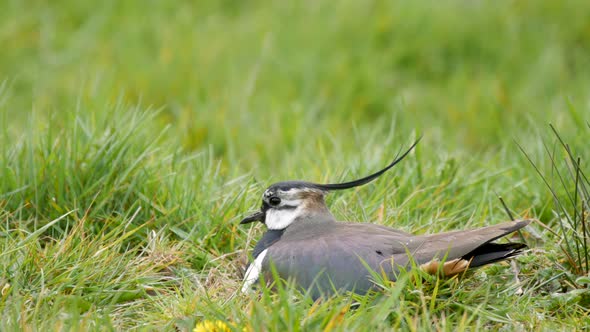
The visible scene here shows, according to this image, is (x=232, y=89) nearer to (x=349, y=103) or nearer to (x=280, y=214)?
(x=349, y=103)

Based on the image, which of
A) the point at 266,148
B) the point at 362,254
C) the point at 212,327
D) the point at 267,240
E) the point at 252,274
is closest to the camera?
the point at 212,327

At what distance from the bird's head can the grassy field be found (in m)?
0.17

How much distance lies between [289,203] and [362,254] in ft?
1.91

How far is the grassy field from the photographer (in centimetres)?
328

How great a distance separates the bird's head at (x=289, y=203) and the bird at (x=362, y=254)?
0.35 feet

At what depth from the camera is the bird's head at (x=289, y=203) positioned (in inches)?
149

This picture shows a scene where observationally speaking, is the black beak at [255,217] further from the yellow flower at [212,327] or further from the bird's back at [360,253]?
the yellow flower at [212,327]

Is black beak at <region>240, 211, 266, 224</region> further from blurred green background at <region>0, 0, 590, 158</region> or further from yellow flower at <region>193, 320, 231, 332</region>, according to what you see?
blurred green background at <region>0, 0, 590, 158</region>

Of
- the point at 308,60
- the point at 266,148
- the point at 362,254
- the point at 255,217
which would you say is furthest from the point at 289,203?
the point at 308,60

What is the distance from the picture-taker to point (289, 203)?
381 cm

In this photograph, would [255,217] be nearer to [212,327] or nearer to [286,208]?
[286,208]

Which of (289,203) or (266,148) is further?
(266,148)

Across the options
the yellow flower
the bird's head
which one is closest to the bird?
the bird's head

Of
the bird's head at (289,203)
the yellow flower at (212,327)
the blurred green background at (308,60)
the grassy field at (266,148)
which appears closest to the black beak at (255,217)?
Answer: the bird's head at (289,203)
